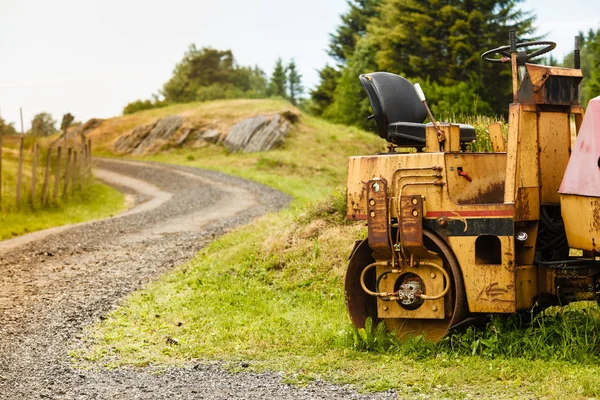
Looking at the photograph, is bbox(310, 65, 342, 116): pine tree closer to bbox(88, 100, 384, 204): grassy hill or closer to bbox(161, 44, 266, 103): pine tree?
bbox(88, 100, 384, 204): grassy hill

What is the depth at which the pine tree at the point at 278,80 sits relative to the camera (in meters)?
85.6

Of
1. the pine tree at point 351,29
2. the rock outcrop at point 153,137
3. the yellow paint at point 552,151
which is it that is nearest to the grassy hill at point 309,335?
the yellow paint at point 552,151

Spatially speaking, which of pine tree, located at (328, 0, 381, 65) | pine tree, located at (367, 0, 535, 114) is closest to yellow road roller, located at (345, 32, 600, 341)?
pine tree, located at (367, 0, 535, 114)

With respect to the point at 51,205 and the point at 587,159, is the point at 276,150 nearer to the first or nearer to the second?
the point at 51,205

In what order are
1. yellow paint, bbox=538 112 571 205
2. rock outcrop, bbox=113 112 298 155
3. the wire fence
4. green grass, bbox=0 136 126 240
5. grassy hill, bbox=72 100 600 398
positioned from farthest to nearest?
rock outcrop, bbox=113 112 298 155, the wire fence, green grass, bbox=0 136 126 240, yellow paint, bbox=538 112 571 205, grassy hill, bbox=72 100 600 398

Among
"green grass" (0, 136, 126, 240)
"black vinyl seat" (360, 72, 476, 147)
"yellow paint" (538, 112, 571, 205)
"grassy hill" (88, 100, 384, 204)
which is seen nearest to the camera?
"yellow paint" (538, 112, 571, 205)

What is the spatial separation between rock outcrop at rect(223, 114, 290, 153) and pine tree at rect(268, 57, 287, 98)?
4045 centimetres

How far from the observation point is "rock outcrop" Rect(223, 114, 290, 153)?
42062 millimetres

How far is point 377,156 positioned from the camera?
276 inches

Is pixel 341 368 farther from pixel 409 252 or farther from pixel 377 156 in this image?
pixel 377 156

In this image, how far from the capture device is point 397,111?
7.39 meters

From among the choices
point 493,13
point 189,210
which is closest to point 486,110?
point 493,13

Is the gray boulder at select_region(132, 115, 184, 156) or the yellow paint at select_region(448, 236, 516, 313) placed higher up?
the gray boulder at select_region(132, 115, 184, 156)

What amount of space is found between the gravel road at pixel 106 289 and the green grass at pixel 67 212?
0.91 metres
